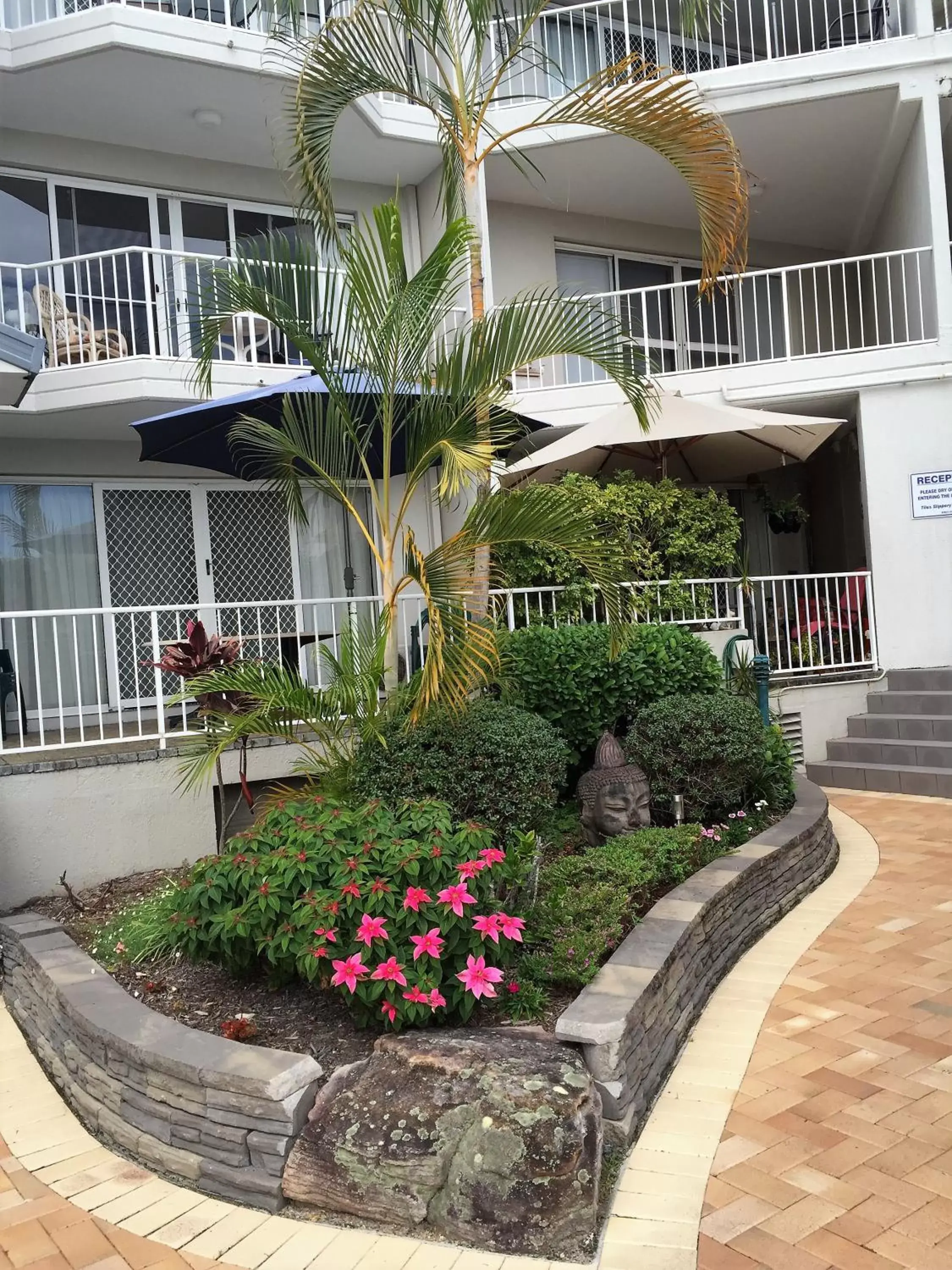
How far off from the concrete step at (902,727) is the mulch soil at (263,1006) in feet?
19.7

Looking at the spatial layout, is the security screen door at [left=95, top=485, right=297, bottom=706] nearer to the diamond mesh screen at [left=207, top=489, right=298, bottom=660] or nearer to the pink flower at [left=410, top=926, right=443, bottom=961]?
the diamond mesh screen at [left=207, top=489, right=298, bottom=660]

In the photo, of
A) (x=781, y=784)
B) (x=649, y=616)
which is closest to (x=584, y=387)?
(x=649, y=616)

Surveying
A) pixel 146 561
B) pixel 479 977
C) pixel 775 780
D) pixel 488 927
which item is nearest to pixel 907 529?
pixel 775 780

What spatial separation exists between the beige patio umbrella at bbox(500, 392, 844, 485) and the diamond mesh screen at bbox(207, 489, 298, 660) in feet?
8.20

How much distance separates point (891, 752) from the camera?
8516mm

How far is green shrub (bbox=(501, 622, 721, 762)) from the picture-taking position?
244 inches

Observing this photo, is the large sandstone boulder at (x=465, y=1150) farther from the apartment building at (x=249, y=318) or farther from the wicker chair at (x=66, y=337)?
the wicker chair at (x=66, y=337)

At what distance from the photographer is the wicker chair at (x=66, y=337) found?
8477 millimetres

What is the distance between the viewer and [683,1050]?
3.83 m

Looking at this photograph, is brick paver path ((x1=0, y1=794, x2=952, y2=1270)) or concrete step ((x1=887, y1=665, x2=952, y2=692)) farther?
concrete step ((x1=887, y1=665, x2=952, y2=692))

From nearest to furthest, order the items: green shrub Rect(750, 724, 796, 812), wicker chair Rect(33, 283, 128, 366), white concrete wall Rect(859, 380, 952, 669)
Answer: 1. green shrub Rect(750, 724, 796, 812)
2. wicker chair Rect(33, 283, 128, 366)
3. white concrete wall Rect(859, 380, 952, 669)

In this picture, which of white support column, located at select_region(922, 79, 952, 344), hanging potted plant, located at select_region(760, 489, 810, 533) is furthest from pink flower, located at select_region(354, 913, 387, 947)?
hanging potted plant, located at select_region(760, 489, 810, 533)

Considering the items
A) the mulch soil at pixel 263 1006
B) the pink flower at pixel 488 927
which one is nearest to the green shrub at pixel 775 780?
the mulch soil at pixel 263 1006

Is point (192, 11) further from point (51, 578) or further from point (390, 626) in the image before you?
point (390, 626)
